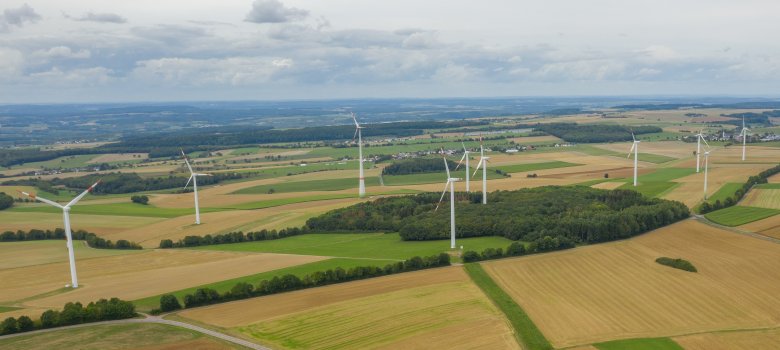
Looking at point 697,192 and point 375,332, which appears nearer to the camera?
point 375,332

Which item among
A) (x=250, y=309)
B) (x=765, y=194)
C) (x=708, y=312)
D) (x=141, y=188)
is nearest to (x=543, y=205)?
(x=765, y=194)

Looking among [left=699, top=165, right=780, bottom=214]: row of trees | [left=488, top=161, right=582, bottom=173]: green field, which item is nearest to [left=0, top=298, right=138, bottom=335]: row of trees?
[left=699, top=165, right=780, bottom=214]: row of trees

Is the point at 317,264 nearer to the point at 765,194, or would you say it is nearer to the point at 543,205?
the point at 543,205

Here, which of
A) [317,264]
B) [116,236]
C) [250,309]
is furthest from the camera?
[116,236]

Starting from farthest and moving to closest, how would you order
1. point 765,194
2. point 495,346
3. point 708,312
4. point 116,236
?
point 765,194 < point 116,236 < point 708,312 < point 495,346

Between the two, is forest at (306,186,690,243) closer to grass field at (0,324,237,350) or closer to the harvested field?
the harvested field

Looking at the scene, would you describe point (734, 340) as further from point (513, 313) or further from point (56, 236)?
point (56, 236)
